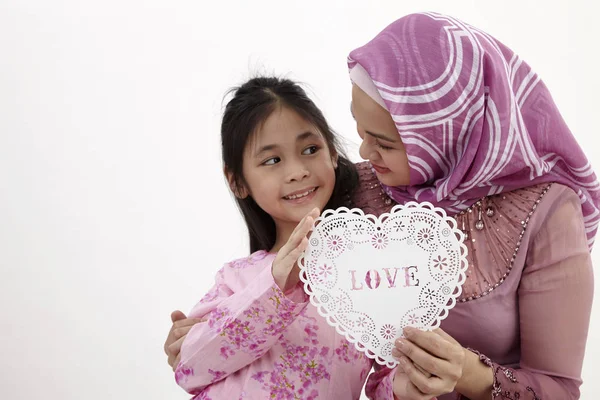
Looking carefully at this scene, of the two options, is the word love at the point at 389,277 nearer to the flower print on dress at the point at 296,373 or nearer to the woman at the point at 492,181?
the woman at the point at 492,181

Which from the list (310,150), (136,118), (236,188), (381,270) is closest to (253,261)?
(236,188)

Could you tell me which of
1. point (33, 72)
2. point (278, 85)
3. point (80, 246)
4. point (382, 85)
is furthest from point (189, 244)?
point (382, 85)

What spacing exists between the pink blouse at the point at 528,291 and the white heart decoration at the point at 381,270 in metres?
0.14

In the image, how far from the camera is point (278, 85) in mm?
1646

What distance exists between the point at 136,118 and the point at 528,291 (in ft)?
6.17

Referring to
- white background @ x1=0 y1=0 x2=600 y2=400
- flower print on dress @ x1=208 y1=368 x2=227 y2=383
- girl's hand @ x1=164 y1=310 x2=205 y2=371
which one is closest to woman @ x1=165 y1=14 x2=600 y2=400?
flower print on dress @ x1=208 y1=368 x2=227 y2=383

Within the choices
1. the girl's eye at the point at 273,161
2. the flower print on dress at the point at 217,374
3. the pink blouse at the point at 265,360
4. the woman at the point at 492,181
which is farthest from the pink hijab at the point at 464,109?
the flower print on dress at the point at 217,374

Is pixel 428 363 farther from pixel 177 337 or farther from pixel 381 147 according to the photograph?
pixel 177 337

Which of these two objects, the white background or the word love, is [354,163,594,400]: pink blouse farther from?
the white background

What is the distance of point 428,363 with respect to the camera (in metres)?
1.22

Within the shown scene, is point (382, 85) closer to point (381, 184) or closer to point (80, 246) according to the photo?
point (381, 184)

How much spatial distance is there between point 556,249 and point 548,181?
0.13m

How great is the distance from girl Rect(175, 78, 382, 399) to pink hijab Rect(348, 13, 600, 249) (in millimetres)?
213

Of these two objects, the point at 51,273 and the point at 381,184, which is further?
the point at 51,273
